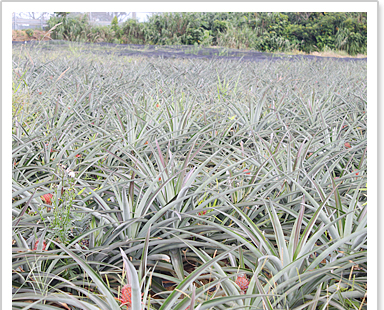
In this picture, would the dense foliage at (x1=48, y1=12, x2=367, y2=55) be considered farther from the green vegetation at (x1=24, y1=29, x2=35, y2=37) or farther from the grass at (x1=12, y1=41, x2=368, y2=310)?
the grass at (x1=12, y1=41, x2=368, y2=310)

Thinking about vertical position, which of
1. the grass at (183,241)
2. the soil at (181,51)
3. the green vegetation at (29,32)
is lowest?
the grass at (183,241)

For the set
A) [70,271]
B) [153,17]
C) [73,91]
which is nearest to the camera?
[70,271]

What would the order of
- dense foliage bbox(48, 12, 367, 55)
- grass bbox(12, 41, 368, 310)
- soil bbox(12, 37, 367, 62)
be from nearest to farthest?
1. grass bbox(12, 41, 368, 310)
2. dense foliage bbox(48, 12, 367, 55)
3. soil bbox(12, 37, 367, 62)

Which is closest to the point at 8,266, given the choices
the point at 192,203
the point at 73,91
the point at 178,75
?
the point at 192,203

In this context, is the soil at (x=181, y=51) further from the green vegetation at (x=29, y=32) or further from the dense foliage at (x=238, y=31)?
the dense foliage at (x=238, y=31)

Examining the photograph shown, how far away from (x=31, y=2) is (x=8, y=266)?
75cm

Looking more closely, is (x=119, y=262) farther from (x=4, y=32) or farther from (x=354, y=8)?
(x=354, y=8)

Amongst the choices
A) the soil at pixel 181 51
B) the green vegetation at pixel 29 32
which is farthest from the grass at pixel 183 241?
the green vegetation at pixel 29 32

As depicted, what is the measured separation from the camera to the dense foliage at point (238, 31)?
554 cm

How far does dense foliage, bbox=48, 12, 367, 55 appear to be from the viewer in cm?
554

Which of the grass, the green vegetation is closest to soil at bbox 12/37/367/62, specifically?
the green vegetation

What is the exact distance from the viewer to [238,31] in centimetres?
609

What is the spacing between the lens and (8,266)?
623 mm

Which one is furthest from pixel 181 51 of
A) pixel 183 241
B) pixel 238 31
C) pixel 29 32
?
pixel 183 241
